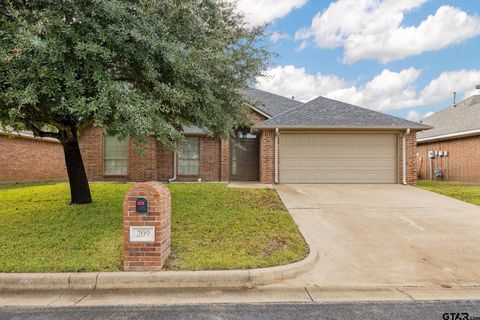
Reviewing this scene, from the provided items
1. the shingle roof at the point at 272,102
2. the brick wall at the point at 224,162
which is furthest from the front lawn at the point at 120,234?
the shingle roof at the point at 272,102

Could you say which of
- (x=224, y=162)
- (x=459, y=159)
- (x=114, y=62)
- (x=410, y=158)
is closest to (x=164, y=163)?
(x=224, y=162)

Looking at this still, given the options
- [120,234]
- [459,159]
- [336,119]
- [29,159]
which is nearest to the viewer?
[120,234]

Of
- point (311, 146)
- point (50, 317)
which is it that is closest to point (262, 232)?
point (50, 317)

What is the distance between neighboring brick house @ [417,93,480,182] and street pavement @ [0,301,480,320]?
561 inches

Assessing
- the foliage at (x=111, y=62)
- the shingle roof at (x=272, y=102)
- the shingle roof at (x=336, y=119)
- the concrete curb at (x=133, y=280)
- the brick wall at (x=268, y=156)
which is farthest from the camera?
the shingle roof at (x=272, y=102)

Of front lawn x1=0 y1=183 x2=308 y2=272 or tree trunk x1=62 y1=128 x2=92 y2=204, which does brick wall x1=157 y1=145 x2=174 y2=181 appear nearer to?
front lawn x1=0 y1=183 x2=308 y2=272

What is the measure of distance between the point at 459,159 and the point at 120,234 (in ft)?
54.9

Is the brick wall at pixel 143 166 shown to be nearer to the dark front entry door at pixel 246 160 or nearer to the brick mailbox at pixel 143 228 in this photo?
the dark front entry door at pixel 246 160

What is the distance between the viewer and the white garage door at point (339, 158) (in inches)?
527

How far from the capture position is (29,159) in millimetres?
18141

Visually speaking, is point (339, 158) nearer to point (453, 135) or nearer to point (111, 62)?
point (453, 135)

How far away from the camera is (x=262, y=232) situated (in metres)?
6.37

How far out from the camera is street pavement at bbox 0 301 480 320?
3.48m

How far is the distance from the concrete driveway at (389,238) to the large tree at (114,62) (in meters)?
3.45
